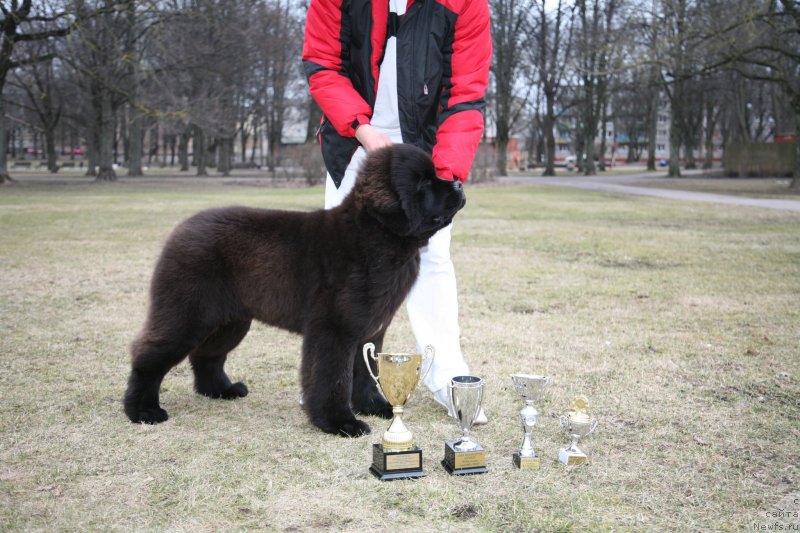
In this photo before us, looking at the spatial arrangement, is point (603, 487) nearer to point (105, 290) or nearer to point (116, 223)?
point (105, 290)

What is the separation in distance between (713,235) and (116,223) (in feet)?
44.5

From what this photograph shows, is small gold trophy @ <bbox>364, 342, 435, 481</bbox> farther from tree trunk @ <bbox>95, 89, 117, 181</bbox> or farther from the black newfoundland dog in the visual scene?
tree trunk @ <bbox>95, 89, 117, 181</bbox>

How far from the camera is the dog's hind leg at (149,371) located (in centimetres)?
392

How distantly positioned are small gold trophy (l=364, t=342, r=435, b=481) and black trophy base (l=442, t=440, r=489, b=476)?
15cm

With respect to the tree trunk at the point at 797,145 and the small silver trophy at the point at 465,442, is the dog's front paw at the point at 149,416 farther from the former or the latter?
the tree trunk at the point at 797,145

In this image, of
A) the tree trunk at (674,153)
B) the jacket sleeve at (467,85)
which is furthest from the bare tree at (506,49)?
the jacket sleeve at (467,85)

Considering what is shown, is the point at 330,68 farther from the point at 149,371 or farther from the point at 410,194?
the point at 149,371

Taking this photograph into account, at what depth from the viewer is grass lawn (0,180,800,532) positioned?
294cm

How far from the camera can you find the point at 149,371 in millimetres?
3990

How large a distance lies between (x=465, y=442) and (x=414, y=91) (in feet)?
6.90

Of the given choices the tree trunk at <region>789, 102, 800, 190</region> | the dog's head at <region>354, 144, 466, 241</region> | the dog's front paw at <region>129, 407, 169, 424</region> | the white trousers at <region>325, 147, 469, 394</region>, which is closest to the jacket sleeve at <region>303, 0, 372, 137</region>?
the white trousers at <region>325, 147, 469, 394</region>

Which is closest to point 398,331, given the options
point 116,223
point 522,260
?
point 522,260

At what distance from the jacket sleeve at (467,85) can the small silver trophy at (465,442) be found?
4.31ft

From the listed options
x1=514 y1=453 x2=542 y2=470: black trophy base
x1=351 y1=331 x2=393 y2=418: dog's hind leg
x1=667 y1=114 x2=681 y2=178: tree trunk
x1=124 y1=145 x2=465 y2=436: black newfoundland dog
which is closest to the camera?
x1=514 y1=453 x2=542 y2=470: black trophy base
